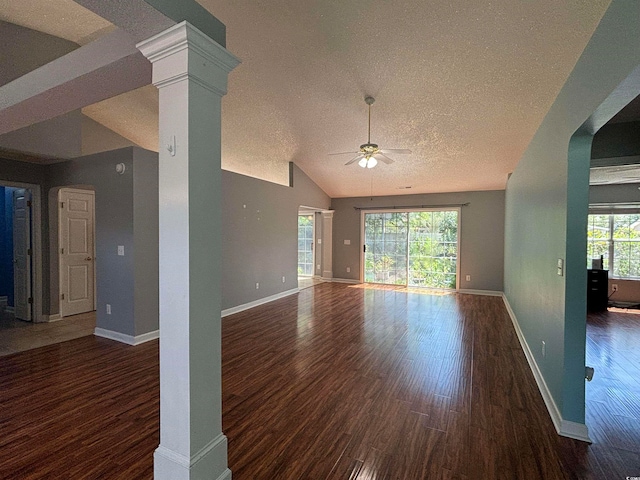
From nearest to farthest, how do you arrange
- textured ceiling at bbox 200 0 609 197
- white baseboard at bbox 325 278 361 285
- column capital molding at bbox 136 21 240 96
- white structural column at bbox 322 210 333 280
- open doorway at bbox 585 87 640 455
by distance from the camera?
column capital molding at bbox 136 21 240 96
open doorway at bbox 585 87 640 455
textured ceiling at bbox 200 0 609 197
white baseboard at bbox 325 278 361 285
white structural column at bbox 322 210 333 280

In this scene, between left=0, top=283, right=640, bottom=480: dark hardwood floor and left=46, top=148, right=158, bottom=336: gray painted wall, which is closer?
left=0, top=283, right=640, bottom=480: dark hardwood floor

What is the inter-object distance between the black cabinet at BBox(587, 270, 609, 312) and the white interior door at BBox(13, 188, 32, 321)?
9.48m

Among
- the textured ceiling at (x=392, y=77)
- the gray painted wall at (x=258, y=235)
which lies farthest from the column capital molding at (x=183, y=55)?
the gray painted wall at (x=258, y=235)

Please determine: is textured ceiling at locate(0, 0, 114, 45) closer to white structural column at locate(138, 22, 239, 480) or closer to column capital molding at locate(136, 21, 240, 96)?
column capital molding at locate(136, 21, 240, 96)

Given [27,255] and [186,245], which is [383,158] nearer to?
[186,245]

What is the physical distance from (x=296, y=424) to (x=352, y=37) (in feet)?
10.9

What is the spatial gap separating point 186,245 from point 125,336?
3219mm

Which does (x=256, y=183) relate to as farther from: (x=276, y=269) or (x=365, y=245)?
(x=365, y=245)

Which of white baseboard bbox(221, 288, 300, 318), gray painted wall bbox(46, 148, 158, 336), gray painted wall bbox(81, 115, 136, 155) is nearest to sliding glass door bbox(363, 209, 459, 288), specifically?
white baseboard bbox(221, 288, 300, 318)

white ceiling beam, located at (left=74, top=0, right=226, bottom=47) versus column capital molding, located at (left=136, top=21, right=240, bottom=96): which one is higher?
white ceiling beam, located at (left=74, top=0, right=226, bottom=47)

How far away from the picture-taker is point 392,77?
3363 millimetres

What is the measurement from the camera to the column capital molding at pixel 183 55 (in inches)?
52.9

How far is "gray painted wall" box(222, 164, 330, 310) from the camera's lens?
16.4ft

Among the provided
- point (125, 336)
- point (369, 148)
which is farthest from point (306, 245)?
point (125, 336)
